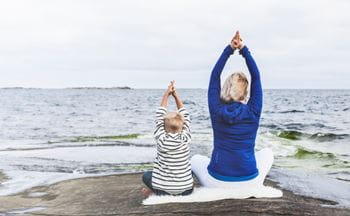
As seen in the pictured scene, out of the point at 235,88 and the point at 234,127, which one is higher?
A: the point at 235,88

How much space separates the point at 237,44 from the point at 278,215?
2263 mm

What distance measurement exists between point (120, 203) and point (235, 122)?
217 cm

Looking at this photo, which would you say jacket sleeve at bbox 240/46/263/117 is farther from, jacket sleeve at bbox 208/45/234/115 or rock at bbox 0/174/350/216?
rock at bbox 0/174/350/216

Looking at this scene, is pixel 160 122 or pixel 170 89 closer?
pixel 160 122

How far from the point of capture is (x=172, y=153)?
22.9ft

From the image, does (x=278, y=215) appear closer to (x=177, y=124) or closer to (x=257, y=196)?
(x=257, y=196)

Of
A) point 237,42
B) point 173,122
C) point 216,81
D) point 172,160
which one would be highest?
point 237,42

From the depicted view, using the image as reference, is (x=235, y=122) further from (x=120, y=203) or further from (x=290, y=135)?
(x=290, y=135)

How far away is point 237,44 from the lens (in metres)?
6.98

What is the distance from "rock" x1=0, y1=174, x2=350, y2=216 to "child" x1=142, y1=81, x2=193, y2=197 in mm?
284

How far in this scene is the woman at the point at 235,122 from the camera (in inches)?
270

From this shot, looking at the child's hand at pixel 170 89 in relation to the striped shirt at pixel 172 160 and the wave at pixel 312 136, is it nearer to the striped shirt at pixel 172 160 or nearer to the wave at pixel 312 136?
the striped shirt at pixel 172 160

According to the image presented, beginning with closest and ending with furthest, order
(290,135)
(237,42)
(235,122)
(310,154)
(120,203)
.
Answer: (235,122) → (237,42) → (120,203) → (310,154) → (290,135)

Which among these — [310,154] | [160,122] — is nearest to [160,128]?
[160,122]
